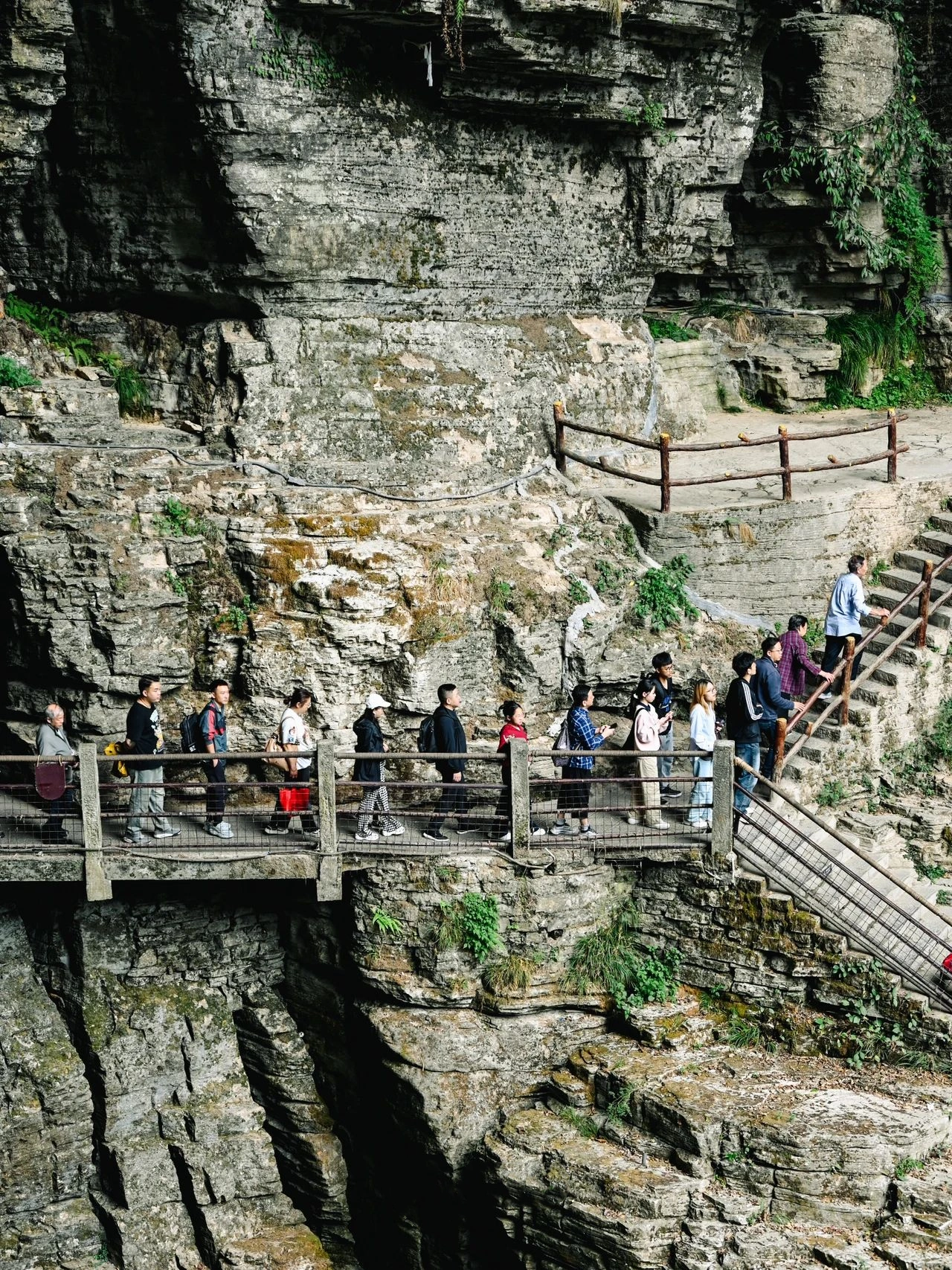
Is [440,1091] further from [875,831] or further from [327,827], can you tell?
[875,831]

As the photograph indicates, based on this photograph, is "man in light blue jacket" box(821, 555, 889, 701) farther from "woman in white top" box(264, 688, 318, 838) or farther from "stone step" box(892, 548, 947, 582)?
"woman in white top" box(264, 688, 318, 838)

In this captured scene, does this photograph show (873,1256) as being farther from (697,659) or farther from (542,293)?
(542,293)

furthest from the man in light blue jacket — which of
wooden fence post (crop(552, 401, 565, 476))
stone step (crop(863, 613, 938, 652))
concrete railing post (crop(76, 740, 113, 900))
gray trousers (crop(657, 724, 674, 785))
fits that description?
concrete railing post (crop(76, 740, 113, 900))

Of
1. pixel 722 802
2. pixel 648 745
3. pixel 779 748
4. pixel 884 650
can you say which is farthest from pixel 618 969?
pixel 884 650

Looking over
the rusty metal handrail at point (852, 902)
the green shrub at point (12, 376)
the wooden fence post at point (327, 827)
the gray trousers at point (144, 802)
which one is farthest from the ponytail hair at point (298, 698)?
the green shrub at point (12, 376)

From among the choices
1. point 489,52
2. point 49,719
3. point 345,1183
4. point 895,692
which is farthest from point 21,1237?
point 489,52

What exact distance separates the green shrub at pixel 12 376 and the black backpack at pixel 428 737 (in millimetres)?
5434

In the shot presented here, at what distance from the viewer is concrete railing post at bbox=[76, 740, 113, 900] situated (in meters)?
16.5

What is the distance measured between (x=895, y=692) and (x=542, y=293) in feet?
18.9

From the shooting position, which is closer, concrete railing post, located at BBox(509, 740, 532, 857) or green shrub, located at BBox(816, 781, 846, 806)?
concrete railing post, located at BBox(509, 740, 532, 857)

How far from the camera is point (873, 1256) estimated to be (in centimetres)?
1482

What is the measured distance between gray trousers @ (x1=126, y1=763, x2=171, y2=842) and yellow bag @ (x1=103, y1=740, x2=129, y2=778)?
6 centimetres

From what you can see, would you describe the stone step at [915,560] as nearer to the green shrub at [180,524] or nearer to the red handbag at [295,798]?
the red handbag at [295,798]

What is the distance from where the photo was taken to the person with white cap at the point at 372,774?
17.1m
